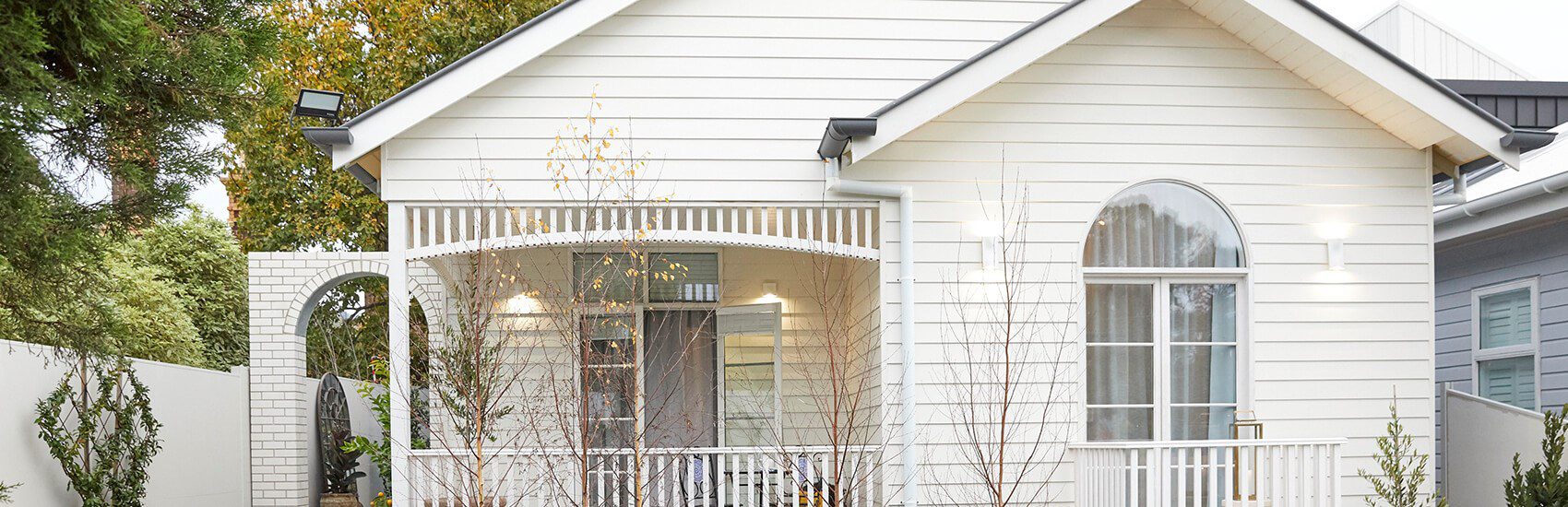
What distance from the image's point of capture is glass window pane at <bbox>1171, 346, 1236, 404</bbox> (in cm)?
680

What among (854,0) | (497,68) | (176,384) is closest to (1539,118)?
(854,0)

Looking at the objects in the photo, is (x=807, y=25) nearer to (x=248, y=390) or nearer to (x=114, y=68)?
(x=114, y=68)

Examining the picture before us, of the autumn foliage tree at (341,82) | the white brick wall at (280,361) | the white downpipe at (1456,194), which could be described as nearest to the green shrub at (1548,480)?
the white downpipe at (1456,194)

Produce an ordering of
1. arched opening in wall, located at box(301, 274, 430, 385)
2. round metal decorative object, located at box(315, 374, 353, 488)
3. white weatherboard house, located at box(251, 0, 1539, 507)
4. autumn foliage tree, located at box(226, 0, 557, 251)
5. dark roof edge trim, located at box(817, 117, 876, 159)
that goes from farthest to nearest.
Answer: arched opening in wall, located at box(301, 274, 430, 385), autumn foliage tree, located at box(226, 0, 557, 251), round metal decorative object, located at box(315, 374, 353, 488), white weatherboard house, located at box(251, 0, 1539, 507), dark roof edge trim, located at box(817, 117, 876, 159)

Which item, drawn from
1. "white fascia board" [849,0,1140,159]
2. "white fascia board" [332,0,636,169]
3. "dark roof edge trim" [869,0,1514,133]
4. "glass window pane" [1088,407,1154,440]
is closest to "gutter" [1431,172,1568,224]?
"dark roof edge trim" [869,0,1514,133]

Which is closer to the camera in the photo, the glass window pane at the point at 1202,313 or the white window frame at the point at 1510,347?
the glass window pane at the point at 1202,313

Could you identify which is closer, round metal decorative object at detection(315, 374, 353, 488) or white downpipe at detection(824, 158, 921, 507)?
white downpipe at detection(824, 158, 921, 507)

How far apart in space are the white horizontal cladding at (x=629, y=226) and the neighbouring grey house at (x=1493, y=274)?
3.53 metres

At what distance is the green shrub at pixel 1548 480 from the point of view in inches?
246

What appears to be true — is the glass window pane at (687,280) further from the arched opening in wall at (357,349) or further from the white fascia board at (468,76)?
the white fascia board at (468,76)

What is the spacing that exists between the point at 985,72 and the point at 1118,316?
5.38ft

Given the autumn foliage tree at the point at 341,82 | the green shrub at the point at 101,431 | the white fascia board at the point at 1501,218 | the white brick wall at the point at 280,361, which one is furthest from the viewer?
the autumn foliage tree at the point at 341,82

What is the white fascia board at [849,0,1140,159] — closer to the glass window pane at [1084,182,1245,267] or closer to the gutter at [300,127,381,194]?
the glass window pane at [1084,182,1245,267]

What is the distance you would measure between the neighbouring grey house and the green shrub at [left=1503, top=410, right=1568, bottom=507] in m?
0.45
